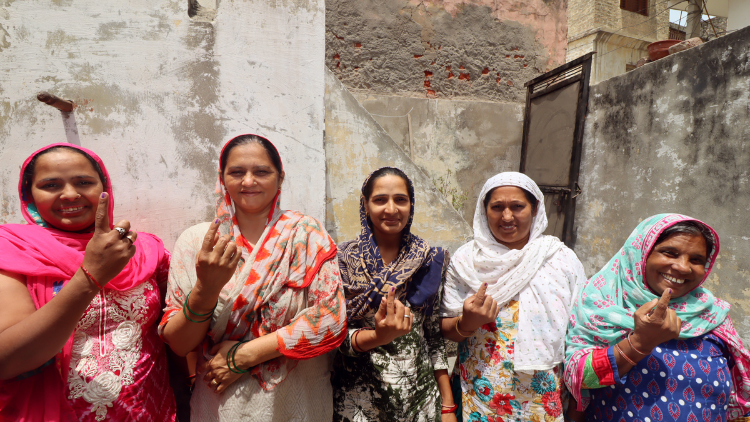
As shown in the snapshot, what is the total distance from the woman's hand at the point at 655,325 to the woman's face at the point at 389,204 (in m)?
1.04

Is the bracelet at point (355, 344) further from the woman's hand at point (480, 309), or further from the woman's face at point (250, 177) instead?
the woman's face at point (250, 177)

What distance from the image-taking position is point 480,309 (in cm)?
160

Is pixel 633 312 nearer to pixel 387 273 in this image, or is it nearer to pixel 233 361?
pixel 387 273

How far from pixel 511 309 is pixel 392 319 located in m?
0.64

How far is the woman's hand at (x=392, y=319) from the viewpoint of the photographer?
1469mm

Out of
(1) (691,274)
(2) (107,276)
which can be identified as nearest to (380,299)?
(2) (107,276)

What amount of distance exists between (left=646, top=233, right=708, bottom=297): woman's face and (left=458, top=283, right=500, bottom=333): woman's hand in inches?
26.7

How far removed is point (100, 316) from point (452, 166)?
4.78 meters

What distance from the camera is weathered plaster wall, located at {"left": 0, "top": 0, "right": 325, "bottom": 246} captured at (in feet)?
6.49

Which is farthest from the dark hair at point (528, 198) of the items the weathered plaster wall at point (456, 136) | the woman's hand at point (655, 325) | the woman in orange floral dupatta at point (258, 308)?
the weathered plaster wall at point (456, 136)

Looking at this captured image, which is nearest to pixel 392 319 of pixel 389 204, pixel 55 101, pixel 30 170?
pixel 389 204

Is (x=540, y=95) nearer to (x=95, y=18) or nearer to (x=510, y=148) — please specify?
(x=510, y=148)

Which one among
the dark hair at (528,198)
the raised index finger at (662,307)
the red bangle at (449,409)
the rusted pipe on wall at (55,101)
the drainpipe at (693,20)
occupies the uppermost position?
the drainpipe at (693,20)

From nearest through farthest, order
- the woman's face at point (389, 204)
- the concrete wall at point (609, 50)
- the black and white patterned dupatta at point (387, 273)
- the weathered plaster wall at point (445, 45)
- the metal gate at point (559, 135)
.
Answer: the black and white patterned dupatta at point (387, 273) < the woman's face at point (389, 204) < the metal gate at point (559, 135) < the weathered plaster wall at point (445, 45) < the concrete wall at point (609, 50)
